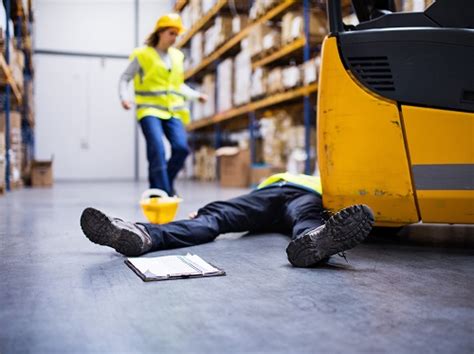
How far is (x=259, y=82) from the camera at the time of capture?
7.75 m

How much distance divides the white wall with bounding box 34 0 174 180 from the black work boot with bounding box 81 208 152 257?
38.5 ft

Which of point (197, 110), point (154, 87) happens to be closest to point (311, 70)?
point (154, 87)

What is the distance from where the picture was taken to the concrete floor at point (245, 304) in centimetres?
120

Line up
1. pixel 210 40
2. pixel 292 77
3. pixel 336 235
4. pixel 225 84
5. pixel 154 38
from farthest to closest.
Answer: pixel 210 40 → pixel 225 84 → pixel 292 77 → pixel 154 38 → pixel 336 235

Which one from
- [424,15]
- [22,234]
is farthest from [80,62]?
[424,15]

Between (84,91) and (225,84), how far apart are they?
5.54 meters

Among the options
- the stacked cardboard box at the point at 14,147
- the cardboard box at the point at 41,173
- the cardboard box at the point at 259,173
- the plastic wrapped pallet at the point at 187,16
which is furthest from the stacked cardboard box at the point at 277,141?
the plastic wrapped pallet at the point at 187,16

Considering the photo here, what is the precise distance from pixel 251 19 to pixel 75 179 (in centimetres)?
742

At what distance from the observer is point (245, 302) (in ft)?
5.03

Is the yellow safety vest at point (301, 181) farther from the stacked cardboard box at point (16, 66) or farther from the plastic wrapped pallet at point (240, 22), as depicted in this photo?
the plastic wrapped pallet at point (240, 22)

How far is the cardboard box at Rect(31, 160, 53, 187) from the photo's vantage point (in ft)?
31.1

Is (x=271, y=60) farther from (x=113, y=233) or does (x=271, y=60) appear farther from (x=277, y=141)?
(x=113, y=233)

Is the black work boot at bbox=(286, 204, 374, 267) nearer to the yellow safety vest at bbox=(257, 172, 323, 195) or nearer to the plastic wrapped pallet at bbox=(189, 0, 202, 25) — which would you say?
the yellow safety vest at bbox=(257, 172, 323, 195)

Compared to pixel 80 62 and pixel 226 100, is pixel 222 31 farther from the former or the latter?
pixel 80 62
